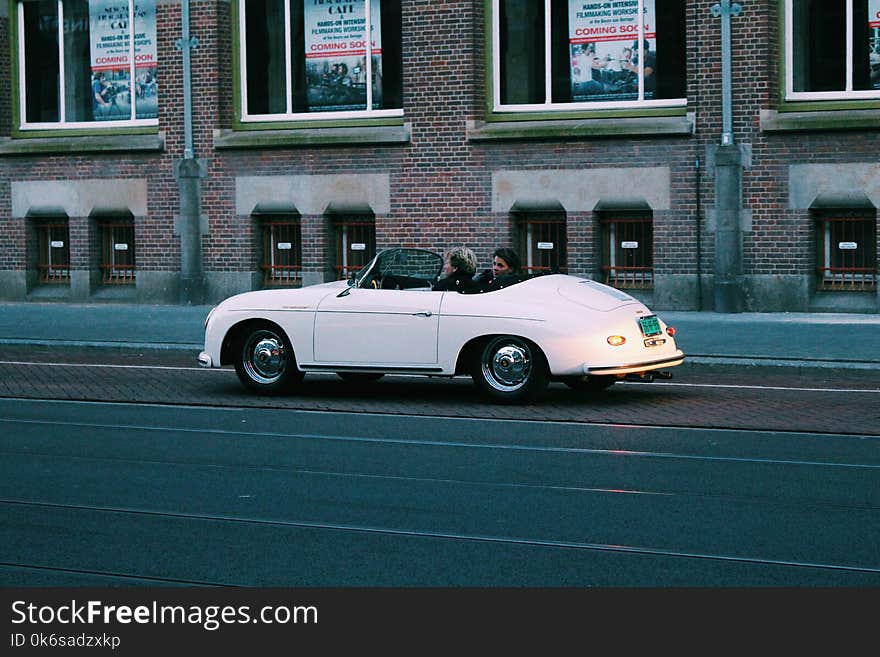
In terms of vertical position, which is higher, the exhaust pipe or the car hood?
the car hood

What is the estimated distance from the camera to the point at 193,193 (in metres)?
26.2

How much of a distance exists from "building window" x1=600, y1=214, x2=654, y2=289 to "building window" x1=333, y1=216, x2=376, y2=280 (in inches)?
147

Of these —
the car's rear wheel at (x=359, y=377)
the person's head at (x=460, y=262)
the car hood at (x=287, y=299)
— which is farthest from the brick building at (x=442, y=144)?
the car hood at (x=287, y=299)

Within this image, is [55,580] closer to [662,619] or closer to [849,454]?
[662,619]

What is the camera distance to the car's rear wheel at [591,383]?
13.9 m

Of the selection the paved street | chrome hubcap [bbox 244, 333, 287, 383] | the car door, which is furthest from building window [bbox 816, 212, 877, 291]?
chrome hubcap [bbox 244, 333, 287, 383]

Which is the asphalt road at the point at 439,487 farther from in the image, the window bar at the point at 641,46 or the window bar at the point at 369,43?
the window bar at the point at 369,43

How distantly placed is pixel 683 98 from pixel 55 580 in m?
17.7

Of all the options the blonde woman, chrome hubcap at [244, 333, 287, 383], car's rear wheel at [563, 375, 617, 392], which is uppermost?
the blonde woman

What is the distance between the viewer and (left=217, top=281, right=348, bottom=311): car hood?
13805mm

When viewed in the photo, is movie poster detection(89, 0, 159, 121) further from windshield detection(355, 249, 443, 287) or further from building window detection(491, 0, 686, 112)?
windshield detection(355, 249, 443, 287)

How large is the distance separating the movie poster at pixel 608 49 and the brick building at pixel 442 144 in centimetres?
3

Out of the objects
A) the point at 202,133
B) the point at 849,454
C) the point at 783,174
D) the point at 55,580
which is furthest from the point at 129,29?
the point at 55,580

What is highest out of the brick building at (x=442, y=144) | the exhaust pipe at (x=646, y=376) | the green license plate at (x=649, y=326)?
the brick building at (x=442, y=144)
